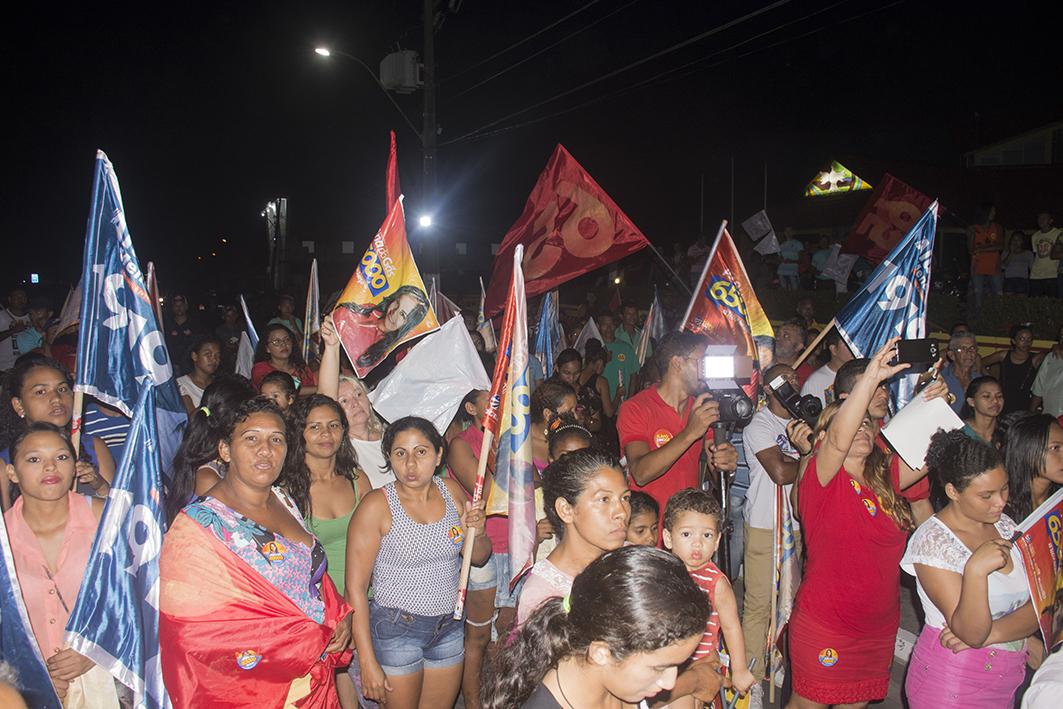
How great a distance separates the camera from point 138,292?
4.88 meters

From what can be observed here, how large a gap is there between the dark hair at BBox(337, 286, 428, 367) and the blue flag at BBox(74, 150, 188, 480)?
4.23 feet

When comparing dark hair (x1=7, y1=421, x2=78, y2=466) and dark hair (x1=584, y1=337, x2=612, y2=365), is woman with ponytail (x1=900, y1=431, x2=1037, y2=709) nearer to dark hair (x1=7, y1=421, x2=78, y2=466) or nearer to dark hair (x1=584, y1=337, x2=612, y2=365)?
dark hair (x1=7, y1=421, x2=78, y2=466)

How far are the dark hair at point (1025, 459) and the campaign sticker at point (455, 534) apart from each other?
287 cm

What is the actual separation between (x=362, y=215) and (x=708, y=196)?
61.5ft

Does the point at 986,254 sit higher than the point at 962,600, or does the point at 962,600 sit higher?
the point at 986,254

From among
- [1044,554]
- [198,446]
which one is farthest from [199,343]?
[1044,554]

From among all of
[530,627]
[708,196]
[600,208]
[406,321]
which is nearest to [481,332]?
[600,208]

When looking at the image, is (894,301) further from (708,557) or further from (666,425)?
(708,557)

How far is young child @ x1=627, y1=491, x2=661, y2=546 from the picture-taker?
4.00 meters

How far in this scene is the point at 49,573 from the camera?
138 inches

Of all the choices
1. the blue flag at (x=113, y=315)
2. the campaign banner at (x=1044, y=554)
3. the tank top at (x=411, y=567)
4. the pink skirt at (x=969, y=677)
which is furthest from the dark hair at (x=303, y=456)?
the campaign banner at (x=1044, y=554)

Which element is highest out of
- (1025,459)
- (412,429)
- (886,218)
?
(886,218)

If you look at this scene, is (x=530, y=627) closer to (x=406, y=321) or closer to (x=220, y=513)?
(x=220, y=513)

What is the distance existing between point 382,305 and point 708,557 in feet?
10.3
